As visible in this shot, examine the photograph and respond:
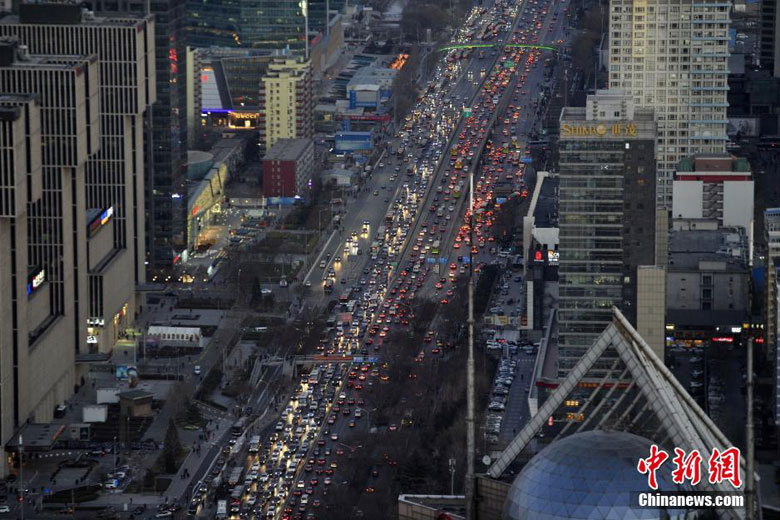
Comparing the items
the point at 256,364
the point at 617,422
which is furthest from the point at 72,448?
the point at 617,422

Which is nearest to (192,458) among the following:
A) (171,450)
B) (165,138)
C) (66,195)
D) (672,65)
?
(171,450)

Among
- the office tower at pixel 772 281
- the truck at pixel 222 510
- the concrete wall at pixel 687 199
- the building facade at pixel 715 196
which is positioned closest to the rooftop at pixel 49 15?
the truck at pixel 222 510

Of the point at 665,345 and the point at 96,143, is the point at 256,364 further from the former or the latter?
the point at 665,345

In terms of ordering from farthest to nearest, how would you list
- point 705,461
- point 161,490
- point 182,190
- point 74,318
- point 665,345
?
point 182,190 < point 74,318 < point 665,345 < point 161,490 < point 705,461

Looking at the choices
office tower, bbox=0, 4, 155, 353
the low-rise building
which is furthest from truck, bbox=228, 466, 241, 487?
the low-rise building

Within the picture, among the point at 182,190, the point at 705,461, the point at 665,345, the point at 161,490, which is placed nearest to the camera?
the point at 705,461

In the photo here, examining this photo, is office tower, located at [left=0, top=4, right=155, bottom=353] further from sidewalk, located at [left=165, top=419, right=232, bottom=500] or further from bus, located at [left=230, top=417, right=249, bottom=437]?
bus, located at [left=230, top=417, right=249, bottom=437]
